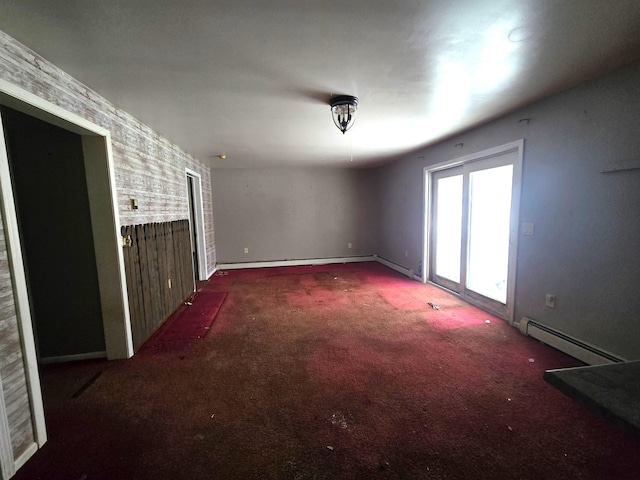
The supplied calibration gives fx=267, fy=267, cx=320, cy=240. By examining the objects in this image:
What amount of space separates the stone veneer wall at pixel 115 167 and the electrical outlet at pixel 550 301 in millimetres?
3959

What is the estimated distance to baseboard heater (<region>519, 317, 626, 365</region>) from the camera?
6.95ft

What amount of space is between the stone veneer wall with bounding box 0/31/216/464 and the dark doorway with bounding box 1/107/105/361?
315 millimetres

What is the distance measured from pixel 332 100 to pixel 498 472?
2701mm

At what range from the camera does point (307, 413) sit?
1.76 meters

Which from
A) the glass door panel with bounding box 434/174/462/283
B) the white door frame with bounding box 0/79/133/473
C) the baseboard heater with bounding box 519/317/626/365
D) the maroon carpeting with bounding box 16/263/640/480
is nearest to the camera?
the maroon carpeting with bounding box 16/263/640/480

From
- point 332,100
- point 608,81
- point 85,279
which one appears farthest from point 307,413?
point 608,81

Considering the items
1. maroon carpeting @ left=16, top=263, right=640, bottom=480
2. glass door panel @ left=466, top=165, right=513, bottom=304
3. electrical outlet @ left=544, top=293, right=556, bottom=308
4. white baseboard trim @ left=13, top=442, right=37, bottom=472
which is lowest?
maroon carpeting @ left=16, top=263, right=640, bottom=480

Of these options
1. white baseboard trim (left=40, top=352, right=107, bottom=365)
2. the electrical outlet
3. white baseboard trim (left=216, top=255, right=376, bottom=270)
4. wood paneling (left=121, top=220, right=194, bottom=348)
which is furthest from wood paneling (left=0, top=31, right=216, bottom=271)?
the electrical outlet

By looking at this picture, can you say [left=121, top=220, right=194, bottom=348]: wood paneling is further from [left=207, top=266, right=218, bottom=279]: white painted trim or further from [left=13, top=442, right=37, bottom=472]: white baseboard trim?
[left=207, top=266, right=218, bottom=279]: white painted trim

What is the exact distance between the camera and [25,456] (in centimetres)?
144

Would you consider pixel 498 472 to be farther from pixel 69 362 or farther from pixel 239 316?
pixel 69 362

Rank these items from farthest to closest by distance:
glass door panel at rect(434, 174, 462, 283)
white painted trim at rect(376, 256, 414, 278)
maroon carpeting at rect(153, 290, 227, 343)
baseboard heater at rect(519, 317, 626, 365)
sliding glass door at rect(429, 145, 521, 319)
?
white painted trim at rect(376, 256, 414, 278), glass door panel at rect(434, 174, 462, 283), sliding glass door at rect(429, 145, 521, 319), maroon carpeting at rect(153, 290, 227, 343), baseboard heater at rect(519, 317, 626, 365)

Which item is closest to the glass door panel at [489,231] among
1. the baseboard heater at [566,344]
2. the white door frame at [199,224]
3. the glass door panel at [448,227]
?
the glass door panel at [448,227]

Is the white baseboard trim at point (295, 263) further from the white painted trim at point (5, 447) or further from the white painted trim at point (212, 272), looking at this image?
the white painted trim at point (5, 447)
